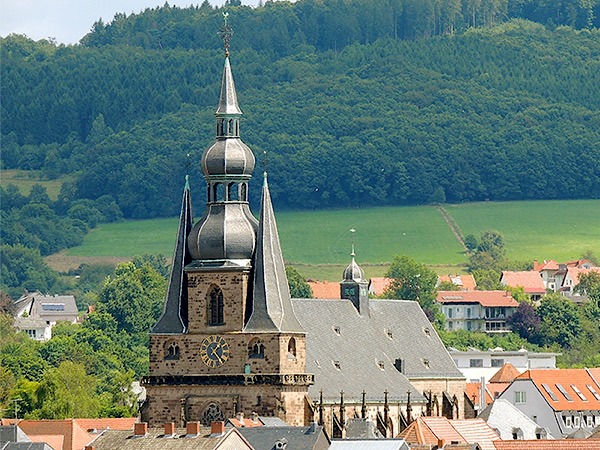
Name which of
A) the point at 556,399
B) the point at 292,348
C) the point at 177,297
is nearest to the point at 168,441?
the point at 292,348

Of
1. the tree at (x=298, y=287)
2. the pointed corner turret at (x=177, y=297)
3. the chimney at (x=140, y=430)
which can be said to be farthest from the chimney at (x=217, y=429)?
the tree at (x=298, y=287)

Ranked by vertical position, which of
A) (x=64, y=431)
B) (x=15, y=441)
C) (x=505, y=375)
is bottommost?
(x=505, y=375)

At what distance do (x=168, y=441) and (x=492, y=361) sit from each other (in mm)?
88617

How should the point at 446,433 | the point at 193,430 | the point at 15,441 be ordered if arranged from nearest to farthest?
the point at 193,430 < the point at 15,441 < the point at 446,433

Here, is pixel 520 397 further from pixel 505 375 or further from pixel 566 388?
pixel 505 375

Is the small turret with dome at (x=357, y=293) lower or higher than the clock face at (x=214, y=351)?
lower

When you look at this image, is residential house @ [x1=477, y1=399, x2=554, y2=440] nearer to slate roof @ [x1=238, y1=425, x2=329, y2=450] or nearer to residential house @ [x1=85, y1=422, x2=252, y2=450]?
slate roof @ [x1=238, y1=425, x2=329, y2=450]

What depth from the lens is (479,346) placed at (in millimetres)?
189125

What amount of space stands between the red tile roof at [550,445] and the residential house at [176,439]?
32.5ft

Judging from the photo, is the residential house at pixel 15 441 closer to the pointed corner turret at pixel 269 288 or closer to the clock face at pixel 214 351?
the clock face at pixel 214 351

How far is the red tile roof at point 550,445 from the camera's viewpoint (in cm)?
8575

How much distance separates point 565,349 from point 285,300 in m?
99.6

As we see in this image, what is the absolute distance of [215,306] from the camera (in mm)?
97000

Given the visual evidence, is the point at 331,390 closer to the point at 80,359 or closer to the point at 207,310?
the point at 207,310
